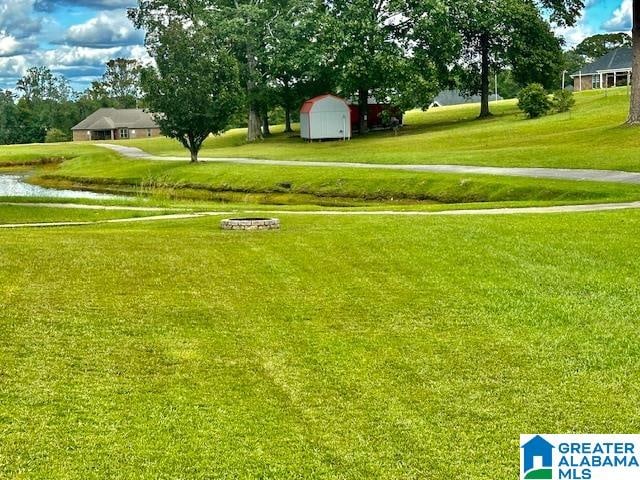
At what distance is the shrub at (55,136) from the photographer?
107625 mm

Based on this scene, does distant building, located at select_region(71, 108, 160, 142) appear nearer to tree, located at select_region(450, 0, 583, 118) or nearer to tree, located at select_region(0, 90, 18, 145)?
tree, located at select_region(0, 90, 18, 145)

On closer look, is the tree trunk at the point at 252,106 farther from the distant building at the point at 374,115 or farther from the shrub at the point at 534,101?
the shrub at the point at 534,101

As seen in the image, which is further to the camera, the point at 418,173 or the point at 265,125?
the point at 265,125

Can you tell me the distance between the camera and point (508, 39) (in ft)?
Answer: 192

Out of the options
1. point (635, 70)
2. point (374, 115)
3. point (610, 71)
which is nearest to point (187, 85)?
point (635, 70)

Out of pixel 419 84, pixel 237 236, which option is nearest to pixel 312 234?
pixel 237 236

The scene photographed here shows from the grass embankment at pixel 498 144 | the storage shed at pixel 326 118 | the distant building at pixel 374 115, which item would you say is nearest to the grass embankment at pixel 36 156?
the grass embankment at pixel 498 144

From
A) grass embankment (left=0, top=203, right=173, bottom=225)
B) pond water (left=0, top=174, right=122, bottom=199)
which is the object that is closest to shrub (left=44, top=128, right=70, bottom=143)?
pond water (left=0, top=174, right=122, bottom=199)

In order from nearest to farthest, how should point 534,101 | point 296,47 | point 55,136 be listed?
point 534,101 → point 296,47 → point 55,136

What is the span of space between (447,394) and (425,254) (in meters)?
5.66

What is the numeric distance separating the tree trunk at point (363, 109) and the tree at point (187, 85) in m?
16.1
